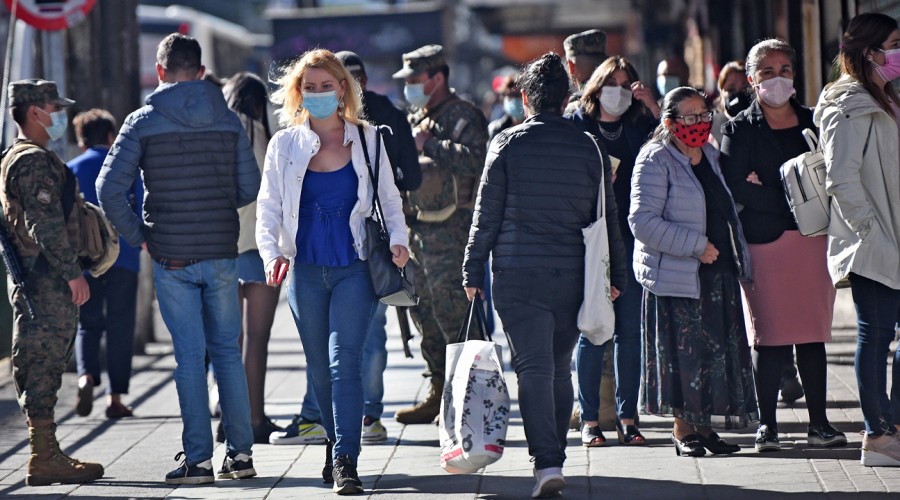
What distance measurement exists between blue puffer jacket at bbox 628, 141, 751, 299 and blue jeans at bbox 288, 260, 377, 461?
1319 millimetres

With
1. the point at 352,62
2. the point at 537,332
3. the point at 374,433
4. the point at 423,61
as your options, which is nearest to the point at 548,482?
the point at 537,332

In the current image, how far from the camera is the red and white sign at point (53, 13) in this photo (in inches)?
395

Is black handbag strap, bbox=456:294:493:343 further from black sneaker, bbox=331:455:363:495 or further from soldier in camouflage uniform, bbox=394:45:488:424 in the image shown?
soldier in camouflage uniform, bbox=394:45:488:424

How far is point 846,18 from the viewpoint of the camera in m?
9.92

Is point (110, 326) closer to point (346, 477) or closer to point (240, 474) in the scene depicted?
point (240, 474)

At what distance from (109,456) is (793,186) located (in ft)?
12.6

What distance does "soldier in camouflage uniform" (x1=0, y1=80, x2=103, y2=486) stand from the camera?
686 centimetres

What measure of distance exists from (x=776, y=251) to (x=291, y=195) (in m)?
2.27

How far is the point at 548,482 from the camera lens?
19.4 feet

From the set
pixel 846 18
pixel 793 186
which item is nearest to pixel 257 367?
pixel 793 186

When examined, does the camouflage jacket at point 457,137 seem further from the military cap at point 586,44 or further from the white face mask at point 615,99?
the white face mask at point 615,99

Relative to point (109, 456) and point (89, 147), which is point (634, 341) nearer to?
point (109, 456)

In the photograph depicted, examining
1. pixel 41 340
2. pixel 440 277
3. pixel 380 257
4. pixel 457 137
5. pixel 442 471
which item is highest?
pixel 457 137

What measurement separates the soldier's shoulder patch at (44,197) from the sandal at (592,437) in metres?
2.81
